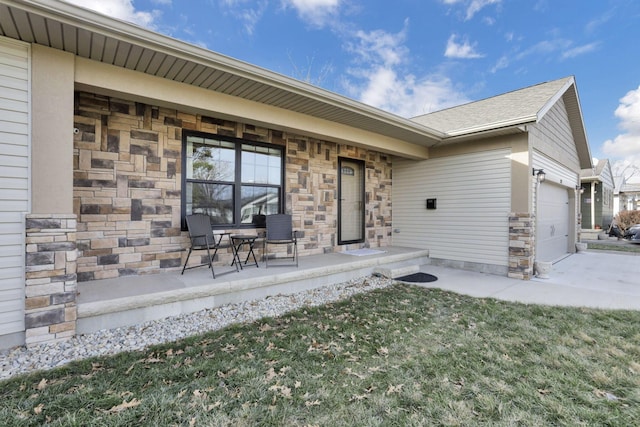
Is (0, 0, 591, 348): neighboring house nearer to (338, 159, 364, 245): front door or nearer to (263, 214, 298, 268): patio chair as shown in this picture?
(338, 159, 364, 245): front door

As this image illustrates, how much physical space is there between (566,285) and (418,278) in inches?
92.5

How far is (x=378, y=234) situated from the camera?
7.24 metres

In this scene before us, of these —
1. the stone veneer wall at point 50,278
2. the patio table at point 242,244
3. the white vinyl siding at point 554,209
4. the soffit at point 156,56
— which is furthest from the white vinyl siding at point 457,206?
the stone veneer wall at point 50,278

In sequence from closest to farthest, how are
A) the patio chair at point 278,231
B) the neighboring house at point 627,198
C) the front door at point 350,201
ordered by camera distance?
the patio chair at point 278,231, the front door at point 350,201, the neighboring house at point 627,198

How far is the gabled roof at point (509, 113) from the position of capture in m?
5.30

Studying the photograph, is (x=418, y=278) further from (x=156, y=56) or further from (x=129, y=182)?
(x=156, y=56)

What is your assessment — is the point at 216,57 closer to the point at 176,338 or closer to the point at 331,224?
the point at 176,338

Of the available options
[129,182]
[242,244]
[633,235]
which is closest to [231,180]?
[242,244]

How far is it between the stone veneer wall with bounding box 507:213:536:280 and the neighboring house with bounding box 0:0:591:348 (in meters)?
0.02

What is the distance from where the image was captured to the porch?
2941 mm

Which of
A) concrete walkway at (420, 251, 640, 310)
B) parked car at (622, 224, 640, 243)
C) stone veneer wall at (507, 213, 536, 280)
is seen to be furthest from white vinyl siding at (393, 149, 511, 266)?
parked car at (622, 224, 640, 243)

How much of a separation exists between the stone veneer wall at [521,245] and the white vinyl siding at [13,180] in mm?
6828

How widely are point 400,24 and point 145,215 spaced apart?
10239 millimetres

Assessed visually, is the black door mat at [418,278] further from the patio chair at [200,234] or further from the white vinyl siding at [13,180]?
the white vinyl siding at [13,180]
